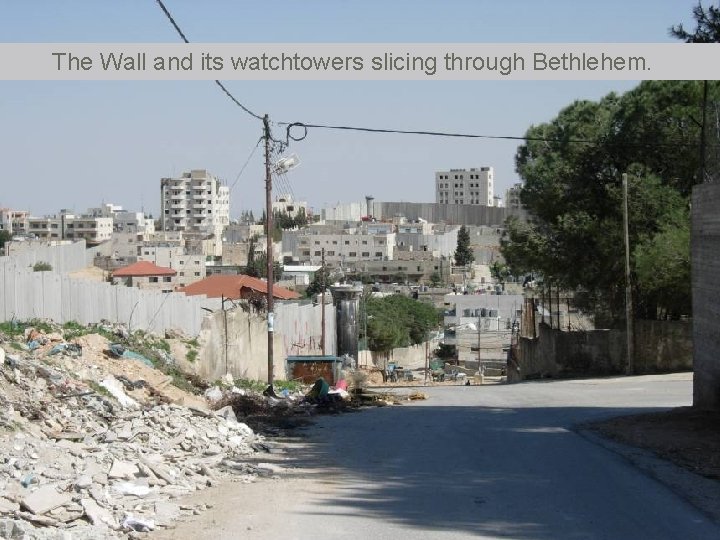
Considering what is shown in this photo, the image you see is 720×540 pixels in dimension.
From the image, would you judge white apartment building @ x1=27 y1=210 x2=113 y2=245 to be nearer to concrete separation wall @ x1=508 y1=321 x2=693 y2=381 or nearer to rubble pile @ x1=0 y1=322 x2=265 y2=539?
concrete separation wall @ x1=508 y1=321 x2=693 y2=381

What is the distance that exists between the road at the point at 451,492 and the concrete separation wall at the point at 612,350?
19547 millimetres

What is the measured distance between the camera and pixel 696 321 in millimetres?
22156

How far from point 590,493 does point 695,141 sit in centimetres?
2947

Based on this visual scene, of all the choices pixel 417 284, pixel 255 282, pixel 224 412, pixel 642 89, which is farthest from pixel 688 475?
pixel 417 284

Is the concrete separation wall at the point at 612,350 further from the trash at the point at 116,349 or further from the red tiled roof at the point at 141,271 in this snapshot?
the red tiled roof at the point at 141,271

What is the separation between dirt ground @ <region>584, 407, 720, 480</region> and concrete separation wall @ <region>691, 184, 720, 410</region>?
1.93 ft

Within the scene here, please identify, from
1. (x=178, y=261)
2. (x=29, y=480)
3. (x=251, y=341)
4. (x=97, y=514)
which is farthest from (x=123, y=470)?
(x=178, y=261)

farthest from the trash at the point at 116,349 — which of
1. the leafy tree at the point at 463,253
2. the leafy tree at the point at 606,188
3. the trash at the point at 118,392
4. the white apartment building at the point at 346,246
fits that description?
the leafy tree at the point at 463,253

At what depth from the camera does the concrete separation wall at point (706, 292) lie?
20.3m

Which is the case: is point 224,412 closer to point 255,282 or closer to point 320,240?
point 255,282

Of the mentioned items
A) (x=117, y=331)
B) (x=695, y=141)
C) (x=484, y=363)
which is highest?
(x=695, y=141)

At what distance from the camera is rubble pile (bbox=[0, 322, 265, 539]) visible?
10.4 m

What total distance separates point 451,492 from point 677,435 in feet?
22.3

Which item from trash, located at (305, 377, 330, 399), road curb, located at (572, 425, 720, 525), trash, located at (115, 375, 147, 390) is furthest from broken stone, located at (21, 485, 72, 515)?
trash, located at (305, 377, 330, 399)
